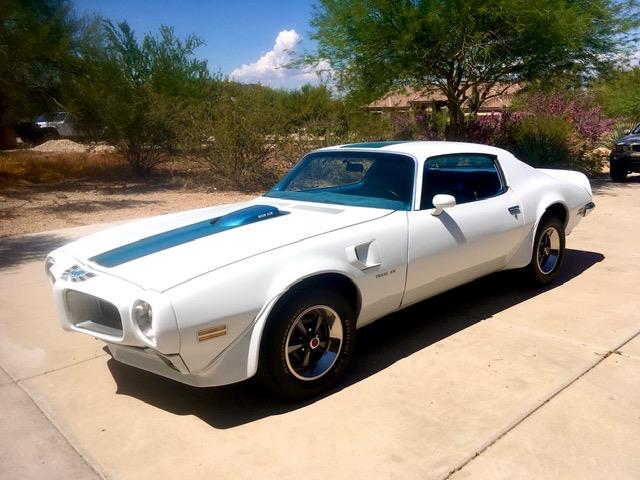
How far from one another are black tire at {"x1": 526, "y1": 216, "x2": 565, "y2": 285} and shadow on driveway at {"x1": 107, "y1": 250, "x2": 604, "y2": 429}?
0.46 ft

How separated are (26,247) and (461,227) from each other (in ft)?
19.0

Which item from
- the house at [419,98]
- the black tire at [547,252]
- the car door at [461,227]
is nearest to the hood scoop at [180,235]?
the car door at [461,227]

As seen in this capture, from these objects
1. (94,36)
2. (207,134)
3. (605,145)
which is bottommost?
(605,145)

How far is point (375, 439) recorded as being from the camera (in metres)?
2.99

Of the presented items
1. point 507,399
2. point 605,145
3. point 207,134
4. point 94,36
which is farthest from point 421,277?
point 605,145

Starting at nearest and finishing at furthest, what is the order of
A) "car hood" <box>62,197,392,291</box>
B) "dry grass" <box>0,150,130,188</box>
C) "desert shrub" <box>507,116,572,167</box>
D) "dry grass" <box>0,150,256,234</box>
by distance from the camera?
"car hood" <box>62,197,392,291</box>, "dry grass" <box>0,150,256,234</box>, "desert shrub" <box>507,116,572,167</box>, "dry grass" <box>0,150,130,188</box>

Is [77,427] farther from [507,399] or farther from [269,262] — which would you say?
[507,399]

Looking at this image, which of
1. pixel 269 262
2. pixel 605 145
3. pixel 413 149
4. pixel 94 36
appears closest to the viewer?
pixel 269 262

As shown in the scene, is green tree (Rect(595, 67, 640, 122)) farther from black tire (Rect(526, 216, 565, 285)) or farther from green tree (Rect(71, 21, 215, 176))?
black tire (Rect(526, 216, 565, 285))

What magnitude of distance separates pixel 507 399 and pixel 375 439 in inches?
34.3

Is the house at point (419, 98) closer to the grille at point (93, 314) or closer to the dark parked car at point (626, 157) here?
the dark parked car at point (626, 157)

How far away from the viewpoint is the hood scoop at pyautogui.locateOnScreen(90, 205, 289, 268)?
3447 millimetres

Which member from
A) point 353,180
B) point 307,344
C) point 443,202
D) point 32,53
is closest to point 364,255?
point 307,344

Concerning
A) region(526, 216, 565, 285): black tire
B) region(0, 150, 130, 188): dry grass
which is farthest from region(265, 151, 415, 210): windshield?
region(0, 150, 130, 188): dry grass
